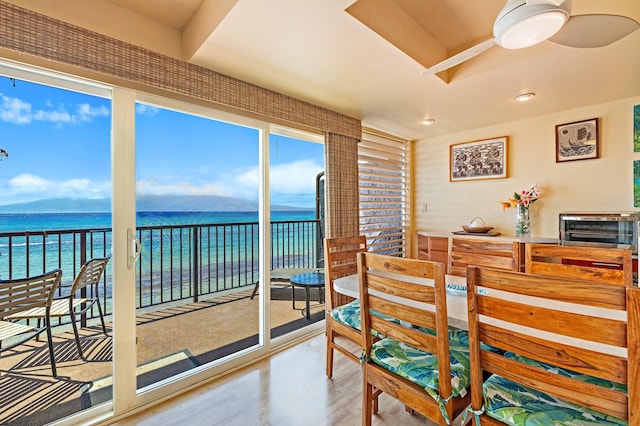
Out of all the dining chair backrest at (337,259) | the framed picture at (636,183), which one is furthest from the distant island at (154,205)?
the framed picture at (636,183)

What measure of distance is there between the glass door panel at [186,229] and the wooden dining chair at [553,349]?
196cm

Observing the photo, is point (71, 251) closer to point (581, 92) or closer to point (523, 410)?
point (523, 410)

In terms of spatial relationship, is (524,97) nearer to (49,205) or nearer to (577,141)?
(577,141)

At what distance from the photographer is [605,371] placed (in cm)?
85

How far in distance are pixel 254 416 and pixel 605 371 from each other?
1725 mm

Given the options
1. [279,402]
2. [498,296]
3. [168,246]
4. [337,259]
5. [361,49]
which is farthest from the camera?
[168,246]

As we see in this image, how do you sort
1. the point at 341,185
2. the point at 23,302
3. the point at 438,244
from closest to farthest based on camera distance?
the point at 23,302, the point at 341,185, the point at 438,244

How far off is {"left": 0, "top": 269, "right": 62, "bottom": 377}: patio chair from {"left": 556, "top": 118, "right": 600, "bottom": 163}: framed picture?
4.34m

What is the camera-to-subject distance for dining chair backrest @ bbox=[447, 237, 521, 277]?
1.97 metres

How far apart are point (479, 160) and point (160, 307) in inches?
158

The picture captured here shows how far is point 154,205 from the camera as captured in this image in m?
2.10

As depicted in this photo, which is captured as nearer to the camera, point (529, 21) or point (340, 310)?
point (529, 21)

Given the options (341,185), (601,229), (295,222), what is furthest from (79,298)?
(601,229)

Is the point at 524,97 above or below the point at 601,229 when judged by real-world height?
above
